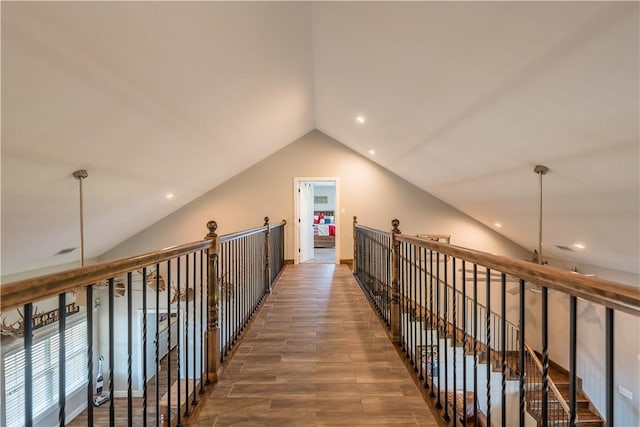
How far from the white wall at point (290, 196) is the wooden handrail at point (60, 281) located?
5.91 metres

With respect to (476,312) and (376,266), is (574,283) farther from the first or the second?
(376,266)

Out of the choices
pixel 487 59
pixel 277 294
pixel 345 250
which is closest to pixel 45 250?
pixel 277 294

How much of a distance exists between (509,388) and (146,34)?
283 inches

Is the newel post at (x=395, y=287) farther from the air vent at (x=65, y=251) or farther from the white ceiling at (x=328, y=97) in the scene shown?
the air vent at (x=65, y=251)

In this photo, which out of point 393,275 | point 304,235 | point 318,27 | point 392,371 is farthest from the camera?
point 304,235

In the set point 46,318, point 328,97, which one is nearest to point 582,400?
point 328,97

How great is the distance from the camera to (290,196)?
732cm

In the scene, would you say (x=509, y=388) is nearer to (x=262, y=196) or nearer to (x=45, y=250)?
(x=262, y=196)

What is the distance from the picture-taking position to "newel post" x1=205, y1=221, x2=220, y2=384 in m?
2.19

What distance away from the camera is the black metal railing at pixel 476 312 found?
879 millimetres

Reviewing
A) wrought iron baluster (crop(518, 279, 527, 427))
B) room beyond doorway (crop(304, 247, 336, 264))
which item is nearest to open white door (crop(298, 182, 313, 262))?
room beyond doorway (crop(304, 247, 336, 264))

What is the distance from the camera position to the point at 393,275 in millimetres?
2916

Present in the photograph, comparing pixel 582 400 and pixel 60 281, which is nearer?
pixel 60 281

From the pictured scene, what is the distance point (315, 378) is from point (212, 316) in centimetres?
86
